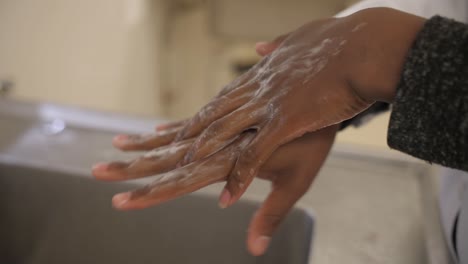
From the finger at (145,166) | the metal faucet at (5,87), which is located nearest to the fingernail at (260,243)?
the finger at (145,166)

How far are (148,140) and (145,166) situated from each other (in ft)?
0.19

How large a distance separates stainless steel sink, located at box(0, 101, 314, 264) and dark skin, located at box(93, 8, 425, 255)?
112 millimetres

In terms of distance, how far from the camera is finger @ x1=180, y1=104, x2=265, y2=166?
0.38 meters

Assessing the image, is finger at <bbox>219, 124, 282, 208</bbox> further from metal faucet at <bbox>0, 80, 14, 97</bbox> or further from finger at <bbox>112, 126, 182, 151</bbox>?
metal faucet at <bbox>0, 80, 14, 97</bbox>

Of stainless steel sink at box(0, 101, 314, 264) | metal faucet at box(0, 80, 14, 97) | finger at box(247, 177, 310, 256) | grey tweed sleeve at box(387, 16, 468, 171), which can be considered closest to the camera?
grey tweed sleeve at box(387, 16, 468, 171)

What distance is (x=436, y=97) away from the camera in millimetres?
288

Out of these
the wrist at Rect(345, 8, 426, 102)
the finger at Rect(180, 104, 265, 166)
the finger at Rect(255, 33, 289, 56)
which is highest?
the wrist at Rect(345, 8, 426, 102)

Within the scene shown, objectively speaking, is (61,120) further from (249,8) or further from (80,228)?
(249,8)

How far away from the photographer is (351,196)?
532 mm

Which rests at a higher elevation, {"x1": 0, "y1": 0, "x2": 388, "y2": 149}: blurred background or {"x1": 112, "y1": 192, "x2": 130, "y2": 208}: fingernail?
{"x1": 112, "y1": 192, "x2": 130, "y2": 208}: fingernail

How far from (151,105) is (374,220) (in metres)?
1.12

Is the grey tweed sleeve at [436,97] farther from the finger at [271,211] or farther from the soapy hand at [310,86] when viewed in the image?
the finger at [271,211]

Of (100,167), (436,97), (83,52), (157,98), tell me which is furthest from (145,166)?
(157,98)

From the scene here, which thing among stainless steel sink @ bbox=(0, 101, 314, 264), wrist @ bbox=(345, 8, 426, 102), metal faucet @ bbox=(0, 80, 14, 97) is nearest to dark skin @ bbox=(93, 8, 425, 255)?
wrist @ bbox=(345, 8, 426, 102)
